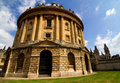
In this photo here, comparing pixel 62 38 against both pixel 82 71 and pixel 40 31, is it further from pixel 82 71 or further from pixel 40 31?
pixel 82 71

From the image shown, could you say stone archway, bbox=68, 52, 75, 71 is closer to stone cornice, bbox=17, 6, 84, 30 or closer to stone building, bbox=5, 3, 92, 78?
stone building, bbox=5, 3, 92, 78

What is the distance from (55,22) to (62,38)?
477 cm

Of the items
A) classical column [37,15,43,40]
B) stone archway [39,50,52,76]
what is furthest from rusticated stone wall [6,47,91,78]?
classical column [37,15,43,40]

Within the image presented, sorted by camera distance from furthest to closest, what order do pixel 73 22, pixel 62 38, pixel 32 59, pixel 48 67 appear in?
pixel 73 22 → pixel 62 38 → pixel 48 67 → pixel 32 59

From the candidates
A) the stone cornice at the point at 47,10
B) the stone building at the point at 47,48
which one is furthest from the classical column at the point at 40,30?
the stone cornice at the point at 47,10

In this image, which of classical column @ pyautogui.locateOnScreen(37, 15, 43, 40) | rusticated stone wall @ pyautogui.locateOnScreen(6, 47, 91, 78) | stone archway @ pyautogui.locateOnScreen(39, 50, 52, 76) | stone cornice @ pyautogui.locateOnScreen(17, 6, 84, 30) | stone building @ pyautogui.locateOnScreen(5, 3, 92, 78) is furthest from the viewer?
stone cornice @ pyautogui.locateOnScreen(17, 6, 84, 30)

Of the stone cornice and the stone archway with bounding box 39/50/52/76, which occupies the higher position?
the stone cornice

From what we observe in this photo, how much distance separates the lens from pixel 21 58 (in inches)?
603

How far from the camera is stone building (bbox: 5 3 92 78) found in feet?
41.7

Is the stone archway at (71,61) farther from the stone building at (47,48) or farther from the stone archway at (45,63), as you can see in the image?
the stone archway at (45,63)

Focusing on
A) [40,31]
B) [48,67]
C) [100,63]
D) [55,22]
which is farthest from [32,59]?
[100,63]

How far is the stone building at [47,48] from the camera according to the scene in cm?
1272

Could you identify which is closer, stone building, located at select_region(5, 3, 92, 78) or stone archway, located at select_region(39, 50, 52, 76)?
stone building, located at select_region(5, 3, 92, 78)

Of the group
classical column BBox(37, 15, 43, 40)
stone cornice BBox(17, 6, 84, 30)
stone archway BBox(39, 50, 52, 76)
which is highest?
stone cornice BBox(17, 6, 84, 30)
